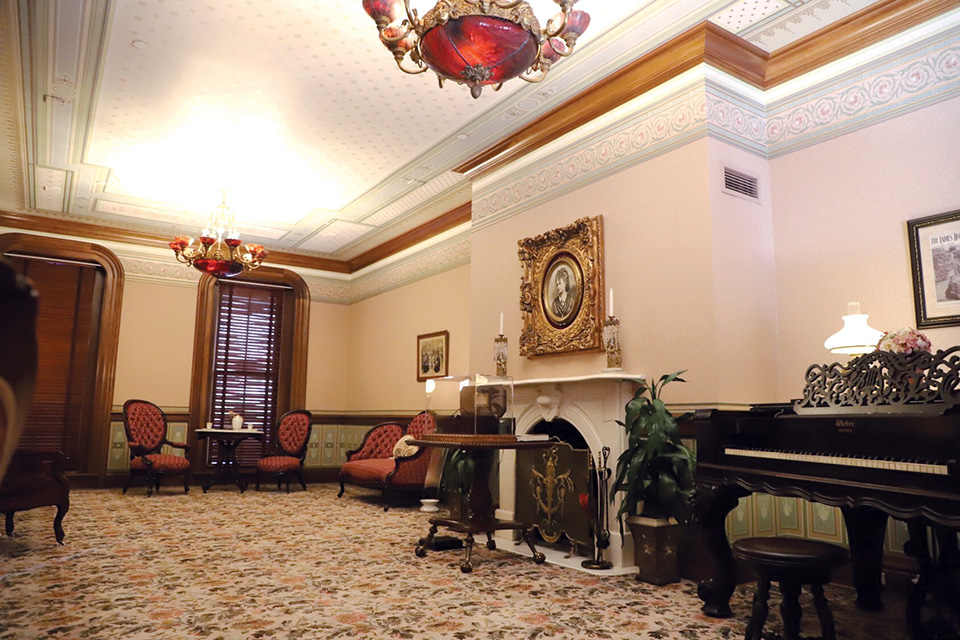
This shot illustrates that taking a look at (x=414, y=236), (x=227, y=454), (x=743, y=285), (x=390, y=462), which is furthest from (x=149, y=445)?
(x=743, y=285)

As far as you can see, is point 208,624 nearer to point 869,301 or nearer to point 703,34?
point 869,301

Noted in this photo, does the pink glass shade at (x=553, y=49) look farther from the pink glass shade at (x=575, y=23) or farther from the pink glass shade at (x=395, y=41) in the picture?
the pink glass shade at (x=395, y=41)

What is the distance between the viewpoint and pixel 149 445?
882 centimetres

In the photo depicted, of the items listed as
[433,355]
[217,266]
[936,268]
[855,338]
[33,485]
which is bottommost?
Result: [33,485]

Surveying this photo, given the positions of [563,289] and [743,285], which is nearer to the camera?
[743,285]

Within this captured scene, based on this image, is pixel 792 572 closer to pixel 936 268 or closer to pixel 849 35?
pixel 936 268

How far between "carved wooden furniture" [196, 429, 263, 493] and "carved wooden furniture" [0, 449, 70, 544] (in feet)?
12.9

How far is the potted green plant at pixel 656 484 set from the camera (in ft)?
13.3

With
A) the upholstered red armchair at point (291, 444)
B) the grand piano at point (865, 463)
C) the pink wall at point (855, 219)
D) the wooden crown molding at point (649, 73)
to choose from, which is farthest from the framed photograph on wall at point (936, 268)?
the upholstered red armchair at point (291, 444)

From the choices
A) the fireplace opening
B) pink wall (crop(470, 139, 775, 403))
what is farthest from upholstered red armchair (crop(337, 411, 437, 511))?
pink wall (crop(470, 139, 775, 403))

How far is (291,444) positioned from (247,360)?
5.53ft

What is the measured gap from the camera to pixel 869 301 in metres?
4.18

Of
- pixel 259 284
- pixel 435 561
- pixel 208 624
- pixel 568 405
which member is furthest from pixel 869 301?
pixel 259 284

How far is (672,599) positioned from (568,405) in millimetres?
1716
